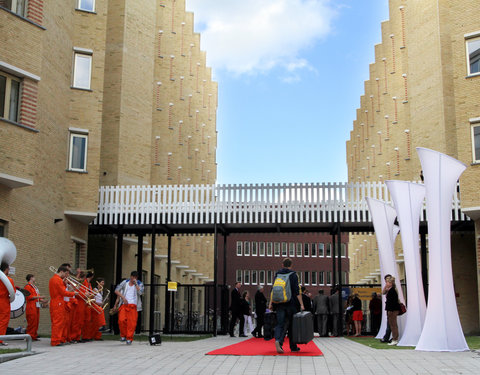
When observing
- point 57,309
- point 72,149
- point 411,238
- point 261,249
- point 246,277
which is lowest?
point 57,309

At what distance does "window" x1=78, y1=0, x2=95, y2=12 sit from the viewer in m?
28.0

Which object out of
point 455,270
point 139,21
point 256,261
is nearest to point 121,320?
point 455,270

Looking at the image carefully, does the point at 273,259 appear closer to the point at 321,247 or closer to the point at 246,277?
the point at 246,277

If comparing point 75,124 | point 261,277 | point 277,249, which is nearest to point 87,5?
point 75,124

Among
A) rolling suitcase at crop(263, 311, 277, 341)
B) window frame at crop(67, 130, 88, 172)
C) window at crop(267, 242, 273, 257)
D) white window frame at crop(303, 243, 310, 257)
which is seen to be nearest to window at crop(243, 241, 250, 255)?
window at crop(267, 242, 273, 257)

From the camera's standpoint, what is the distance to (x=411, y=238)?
58.5 feet

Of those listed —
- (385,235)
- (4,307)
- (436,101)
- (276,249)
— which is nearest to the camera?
(4,307)

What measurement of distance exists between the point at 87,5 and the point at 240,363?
2027 cm

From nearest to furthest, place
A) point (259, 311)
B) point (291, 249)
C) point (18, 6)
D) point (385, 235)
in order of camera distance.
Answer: point (18, 6) → point (385, 235) → point (259, 311) → point (291, 249)

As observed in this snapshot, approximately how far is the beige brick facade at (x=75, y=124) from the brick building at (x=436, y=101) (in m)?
13.3

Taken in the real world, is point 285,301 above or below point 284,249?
below

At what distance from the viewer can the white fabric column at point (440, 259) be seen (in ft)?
48.4

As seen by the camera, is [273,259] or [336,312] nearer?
[336,312]

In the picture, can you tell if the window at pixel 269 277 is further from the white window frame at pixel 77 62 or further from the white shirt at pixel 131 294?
the white shirt at pixel 131 294
